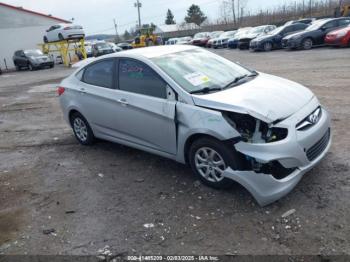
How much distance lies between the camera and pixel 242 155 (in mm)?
3662

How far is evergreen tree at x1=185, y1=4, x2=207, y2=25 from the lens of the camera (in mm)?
85938

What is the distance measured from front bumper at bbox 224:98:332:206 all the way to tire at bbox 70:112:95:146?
3.02 m

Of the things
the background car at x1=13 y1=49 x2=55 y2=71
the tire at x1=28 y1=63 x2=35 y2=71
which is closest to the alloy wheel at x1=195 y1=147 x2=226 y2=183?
the background car at x1=13 y1=49 x2=55 y2=71

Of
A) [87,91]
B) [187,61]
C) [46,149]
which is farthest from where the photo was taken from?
[46,149]

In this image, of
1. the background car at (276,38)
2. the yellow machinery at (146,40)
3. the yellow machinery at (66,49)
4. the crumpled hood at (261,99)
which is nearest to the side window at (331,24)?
the background car at (276,38)

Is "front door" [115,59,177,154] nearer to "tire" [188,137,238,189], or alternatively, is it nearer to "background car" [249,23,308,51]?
"tire" [188,137,238,189]

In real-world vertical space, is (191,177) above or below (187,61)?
below

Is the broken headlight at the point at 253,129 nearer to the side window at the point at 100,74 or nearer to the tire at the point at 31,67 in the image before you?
the side window at the point at 100,74

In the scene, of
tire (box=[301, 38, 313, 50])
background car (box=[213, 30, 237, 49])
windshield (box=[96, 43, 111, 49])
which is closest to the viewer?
tire (box=[301, 38, 313, 50])

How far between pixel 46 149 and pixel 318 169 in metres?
4.73

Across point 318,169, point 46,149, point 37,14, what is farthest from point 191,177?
point 37,14

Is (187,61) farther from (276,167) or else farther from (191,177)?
(276,167)

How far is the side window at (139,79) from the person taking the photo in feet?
14.4

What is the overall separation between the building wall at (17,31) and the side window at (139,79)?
116ft
